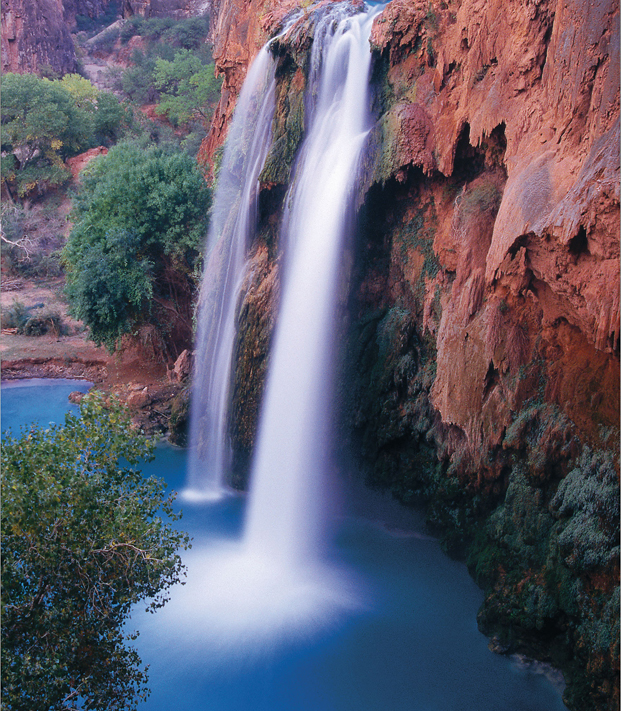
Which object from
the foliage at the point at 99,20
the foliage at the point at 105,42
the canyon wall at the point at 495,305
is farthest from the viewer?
the foliage at the point at 99,20

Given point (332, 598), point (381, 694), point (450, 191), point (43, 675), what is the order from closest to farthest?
point (43, 675), point (381, 694), point (332, 598), point (450, 191)

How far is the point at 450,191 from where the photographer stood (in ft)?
38.1

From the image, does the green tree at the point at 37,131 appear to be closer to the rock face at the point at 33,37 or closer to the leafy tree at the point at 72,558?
the rock face at the point at 33,37

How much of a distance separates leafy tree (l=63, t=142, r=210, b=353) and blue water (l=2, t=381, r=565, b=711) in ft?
31.8

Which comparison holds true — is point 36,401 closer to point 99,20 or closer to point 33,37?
Result: point 33,37

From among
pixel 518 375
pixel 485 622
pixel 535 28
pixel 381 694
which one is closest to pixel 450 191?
pixel 535 28

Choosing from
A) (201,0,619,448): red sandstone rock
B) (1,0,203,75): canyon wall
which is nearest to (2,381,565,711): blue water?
(201,0,619,448): red sandstone rock

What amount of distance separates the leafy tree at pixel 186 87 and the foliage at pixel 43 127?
10.8 feet

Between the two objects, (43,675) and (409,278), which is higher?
(409,278)

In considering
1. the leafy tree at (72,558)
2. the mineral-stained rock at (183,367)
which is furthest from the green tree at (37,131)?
the leafy tree at (72,558)

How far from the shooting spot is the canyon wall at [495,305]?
24.7ft

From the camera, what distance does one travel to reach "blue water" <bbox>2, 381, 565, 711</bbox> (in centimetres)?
820

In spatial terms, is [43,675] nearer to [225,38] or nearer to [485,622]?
[485,622]

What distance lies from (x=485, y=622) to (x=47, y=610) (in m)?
6.75
